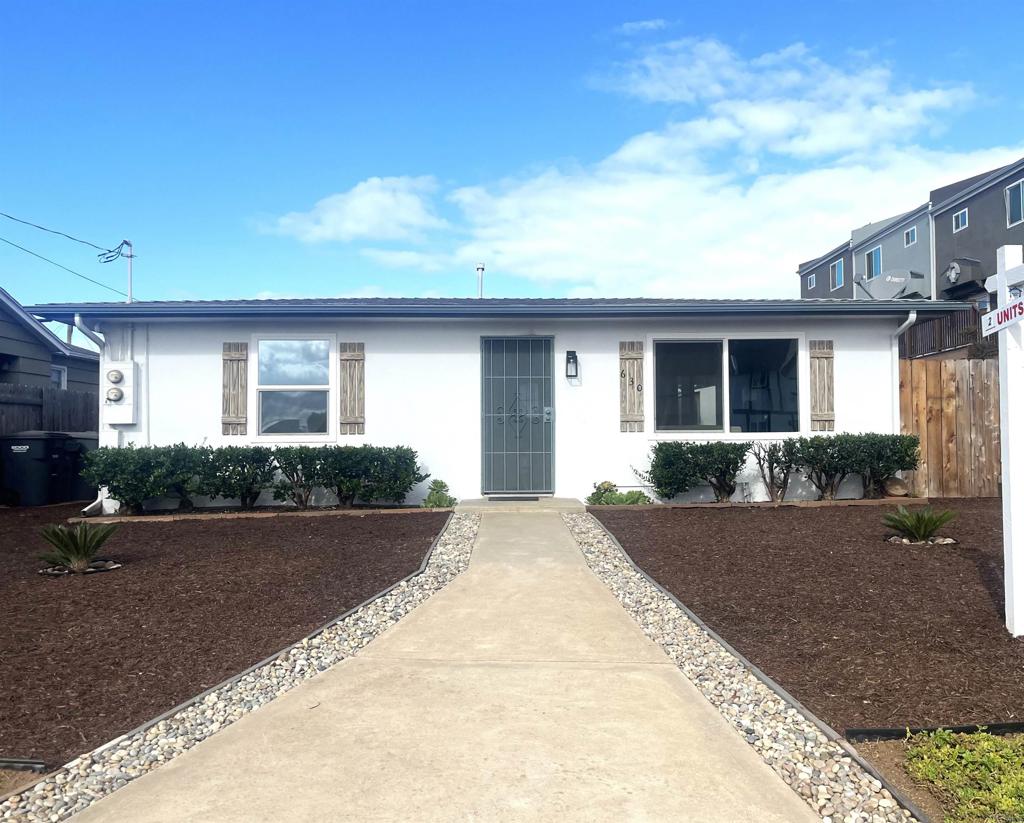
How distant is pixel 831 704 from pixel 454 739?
173cm

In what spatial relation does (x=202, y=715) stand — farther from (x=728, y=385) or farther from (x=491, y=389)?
(x=728, y=385)

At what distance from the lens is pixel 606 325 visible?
31.7 feet

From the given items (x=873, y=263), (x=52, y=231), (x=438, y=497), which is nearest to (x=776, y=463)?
(x=438, y=497)

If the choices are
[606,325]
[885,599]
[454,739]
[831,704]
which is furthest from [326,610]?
[606,325]

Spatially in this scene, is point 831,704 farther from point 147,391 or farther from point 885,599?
point 147,391

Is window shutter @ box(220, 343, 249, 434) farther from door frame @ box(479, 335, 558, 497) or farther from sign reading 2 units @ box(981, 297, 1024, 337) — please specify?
sign reading 2 units @ box(981, 297, 1024, 337)

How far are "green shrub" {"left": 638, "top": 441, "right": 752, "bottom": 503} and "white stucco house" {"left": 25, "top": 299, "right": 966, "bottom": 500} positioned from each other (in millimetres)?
560

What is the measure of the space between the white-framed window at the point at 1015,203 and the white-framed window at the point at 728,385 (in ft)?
48.4

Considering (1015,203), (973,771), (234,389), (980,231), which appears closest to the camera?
(973,771)

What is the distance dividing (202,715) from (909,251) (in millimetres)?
28115

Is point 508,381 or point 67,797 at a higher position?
point 508,381

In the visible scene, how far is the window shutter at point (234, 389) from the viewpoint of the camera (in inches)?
373

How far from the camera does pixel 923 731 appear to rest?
285 centimetres

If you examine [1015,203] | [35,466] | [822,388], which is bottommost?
[35,466]
